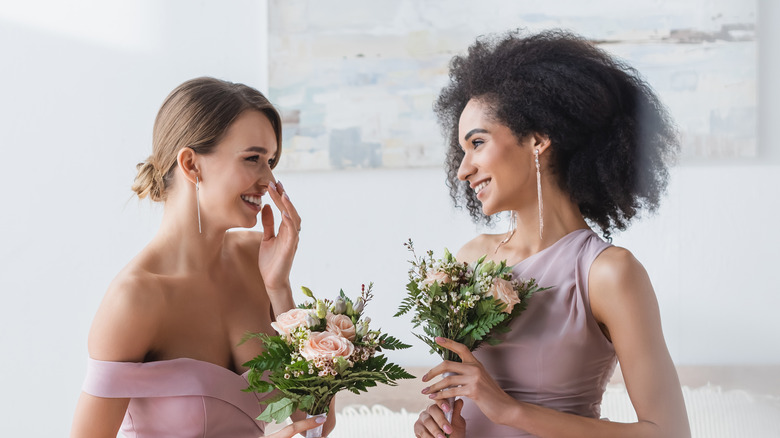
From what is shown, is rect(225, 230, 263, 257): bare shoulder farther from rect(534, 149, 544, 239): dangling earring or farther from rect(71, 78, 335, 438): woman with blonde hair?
rect(534, 149, 544, 239): dangling earring

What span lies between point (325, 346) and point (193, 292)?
22.2 inches

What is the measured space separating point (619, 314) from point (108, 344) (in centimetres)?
122

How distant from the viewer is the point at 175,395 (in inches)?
73.1

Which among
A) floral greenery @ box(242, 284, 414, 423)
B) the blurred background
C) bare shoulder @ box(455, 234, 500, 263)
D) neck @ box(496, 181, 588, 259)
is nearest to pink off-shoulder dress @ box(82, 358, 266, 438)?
floral greenery @ box(242, 284, 414, 423)

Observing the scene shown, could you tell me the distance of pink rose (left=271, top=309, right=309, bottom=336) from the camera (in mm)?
1667

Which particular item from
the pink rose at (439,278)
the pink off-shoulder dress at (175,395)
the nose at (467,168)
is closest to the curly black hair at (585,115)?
the nose at (467,168)

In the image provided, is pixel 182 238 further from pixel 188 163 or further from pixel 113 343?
pixel 113 343

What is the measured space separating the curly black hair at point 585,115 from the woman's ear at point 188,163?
772 mm

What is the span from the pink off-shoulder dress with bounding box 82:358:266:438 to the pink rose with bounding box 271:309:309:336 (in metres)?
0.32

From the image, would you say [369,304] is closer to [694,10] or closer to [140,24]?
[140,24]

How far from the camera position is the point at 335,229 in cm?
335

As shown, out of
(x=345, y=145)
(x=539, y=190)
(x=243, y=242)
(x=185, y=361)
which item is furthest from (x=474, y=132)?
(x=345, y=145)

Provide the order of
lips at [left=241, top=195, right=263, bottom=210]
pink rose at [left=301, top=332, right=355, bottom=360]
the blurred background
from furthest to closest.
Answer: the blurred background → lips at [left=241, top=195, right=263, bottom=210] → pink rose at [left=301, top=332, right=355, bottom=360]

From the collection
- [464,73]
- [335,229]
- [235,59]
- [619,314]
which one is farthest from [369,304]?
[619,314]
